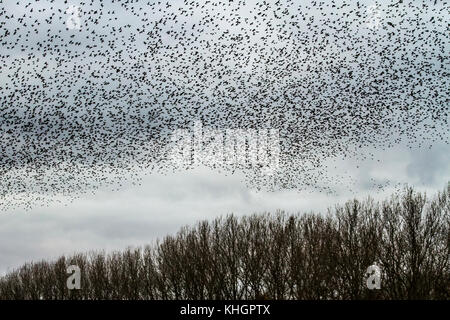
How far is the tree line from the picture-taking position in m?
41.5

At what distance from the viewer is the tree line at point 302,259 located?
4147 centimetres

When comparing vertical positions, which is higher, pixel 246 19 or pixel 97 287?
pixel 246 19

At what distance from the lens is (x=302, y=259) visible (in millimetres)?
44188

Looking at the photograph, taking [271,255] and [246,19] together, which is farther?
[271,255]

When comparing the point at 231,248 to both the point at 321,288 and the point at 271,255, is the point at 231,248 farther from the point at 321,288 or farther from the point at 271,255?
the point at 321,288

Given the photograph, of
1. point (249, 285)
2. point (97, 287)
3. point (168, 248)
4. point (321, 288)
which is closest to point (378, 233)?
point (321, 288)

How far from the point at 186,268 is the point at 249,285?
5.67 meters

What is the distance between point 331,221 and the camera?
4494cm

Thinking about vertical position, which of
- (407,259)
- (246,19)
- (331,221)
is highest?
(246,19)
